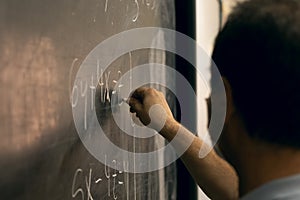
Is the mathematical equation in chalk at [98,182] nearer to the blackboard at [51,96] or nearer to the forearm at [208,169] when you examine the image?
the blackboard at [51,96]

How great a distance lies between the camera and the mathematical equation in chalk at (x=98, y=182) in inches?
36.5

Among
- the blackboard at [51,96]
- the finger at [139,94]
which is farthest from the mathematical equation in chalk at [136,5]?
the finger at [139,94]

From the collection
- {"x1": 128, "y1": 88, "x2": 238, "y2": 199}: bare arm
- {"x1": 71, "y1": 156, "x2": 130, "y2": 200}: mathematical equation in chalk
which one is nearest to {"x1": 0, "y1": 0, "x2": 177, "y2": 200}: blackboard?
{"x1": 71, "y1": 156, "x2": 130, "y2": 200}: mathematical equation in chalk

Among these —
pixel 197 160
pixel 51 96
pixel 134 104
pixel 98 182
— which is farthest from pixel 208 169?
pixel 51 96

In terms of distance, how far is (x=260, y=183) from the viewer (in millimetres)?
676

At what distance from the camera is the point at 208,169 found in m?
1.31

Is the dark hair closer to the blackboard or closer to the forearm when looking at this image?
the blackboard

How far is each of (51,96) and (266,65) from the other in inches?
10.4

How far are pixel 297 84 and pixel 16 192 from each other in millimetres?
308

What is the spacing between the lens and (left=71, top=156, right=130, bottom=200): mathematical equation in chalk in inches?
36.5

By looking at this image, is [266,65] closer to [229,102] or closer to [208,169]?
[229,102]

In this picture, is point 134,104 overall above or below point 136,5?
below

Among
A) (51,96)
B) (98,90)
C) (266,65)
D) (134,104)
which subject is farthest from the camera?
(134,104)

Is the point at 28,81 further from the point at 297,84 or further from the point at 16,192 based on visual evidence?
the point at 297,84
